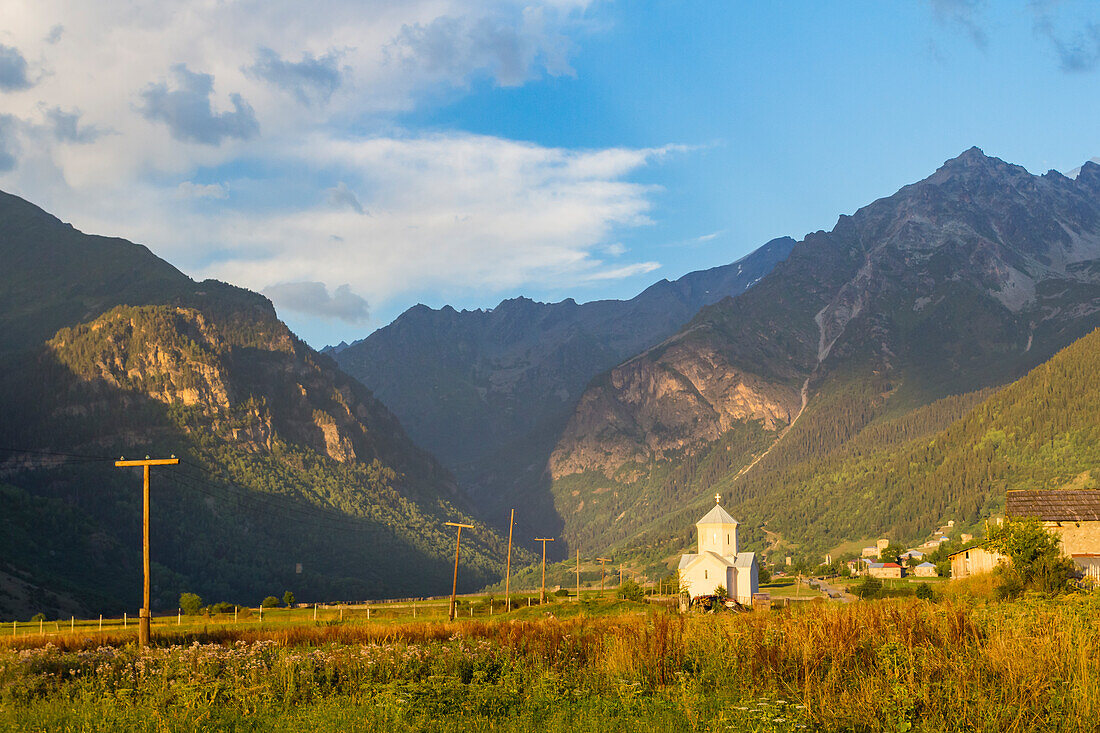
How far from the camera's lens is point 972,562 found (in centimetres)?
7788

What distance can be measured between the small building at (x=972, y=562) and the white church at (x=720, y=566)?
27.0 meters

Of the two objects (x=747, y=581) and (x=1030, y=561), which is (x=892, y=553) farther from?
(x=1030, y=561)

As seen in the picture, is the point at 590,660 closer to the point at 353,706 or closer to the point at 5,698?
the point at 353,706

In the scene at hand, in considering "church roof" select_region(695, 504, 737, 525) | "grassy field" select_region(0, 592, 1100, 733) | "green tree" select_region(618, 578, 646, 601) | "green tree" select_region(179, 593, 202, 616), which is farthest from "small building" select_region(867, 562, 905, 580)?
"grassy field" select_region(0, 592, 1100, 733)

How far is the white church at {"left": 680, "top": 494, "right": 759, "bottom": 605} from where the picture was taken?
108500mm

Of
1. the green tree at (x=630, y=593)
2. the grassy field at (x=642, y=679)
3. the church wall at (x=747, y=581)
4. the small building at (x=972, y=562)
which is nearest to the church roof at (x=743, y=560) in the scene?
the church wall at (x=747, y=581)

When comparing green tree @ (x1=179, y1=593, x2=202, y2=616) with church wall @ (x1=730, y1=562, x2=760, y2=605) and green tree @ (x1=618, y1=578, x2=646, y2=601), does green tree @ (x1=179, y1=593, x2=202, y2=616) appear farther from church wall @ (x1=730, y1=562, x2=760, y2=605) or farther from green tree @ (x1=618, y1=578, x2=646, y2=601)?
church wall @ (x1=730, y1=562, x2=760, y2=605)

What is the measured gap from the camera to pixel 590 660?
21922 mm

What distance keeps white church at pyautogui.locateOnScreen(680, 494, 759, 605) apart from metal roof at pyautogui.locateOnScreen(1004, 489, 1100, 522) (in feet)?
134

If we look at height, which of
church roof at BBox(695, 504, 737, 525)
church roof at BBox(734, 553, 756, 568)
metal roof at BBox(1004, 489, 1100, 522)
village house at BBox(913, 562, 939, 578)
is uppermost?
metal roof at BBox(1004, 489, 1100, 522)

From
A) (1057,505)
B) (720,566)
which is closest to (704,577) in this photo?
(720,566)

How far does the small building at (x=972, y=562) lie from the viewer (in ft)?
238

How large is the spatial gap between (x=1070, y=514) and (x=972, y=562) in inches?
519

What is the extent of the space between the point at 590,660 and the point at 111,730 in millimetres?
10593
